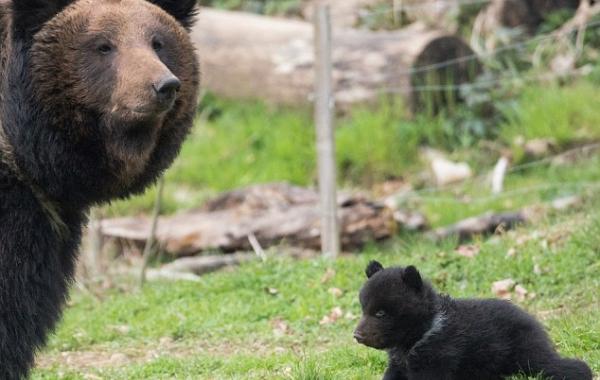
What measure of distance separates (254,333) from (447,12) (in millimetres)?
9625

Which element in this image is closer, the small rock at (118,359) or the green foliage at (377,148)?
the small rock at (118,359)

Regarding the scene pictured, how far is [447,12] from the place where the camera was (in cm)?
1700

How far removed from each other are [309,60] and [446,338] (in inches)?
367

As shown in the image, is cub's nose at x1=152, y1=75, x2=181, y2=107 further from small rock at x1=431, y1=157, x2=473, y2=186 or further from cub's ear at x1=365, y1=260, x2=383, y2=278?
small rock at x1=431, y1=157, x2=473, y2=186

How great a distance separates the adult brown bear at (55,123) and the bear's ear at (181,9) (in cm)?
41

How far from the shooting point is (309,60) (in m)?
15.1

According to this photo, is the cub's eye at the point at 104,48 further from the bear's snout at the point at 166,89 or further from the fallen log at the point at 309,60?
the fallen log at the point at 309,60

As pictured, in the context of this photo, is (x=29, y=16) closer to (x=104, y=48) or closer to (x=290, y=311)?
(x=104, y=48)

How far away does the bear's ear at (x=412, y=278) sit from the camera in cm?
632

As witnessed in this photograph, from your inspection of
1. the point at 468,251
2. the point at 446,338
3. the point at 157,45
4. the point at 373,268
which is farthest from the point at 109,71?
the point at 468,251

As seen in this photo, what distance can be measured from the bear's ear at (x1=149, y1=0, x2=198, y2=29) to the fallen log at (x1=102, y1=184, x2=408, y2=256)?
537cm

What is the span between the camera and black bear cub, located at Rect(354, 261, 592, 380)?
6.18 metres

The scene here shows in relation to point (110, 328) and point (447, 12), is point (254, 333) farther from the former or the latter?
point (447, 12)

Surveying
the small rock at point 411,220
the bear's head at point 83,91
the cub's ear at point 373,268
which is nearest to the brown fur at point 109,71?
the bear's head at point 83,91
